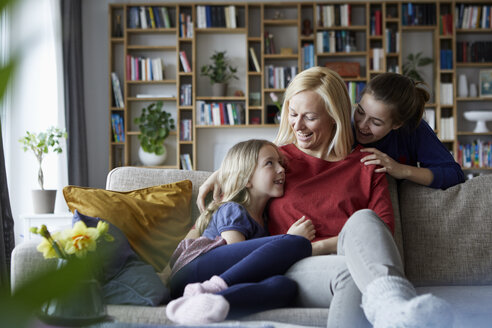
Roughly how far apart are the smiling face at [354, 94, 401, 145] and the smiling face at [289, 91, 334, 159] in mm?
105

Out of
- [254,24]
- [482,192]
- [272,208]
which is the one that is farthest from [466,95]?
[272,208]

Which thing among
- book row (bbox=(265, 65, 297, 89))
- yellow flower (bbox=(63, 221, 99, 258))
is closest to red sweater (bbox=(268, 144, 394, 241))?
yellow flower (bbox=(63, 221, 99, 258))

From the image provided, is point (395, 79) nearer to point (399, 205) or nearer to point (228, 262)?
point (399, 205)

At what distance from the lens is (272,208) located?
178cm

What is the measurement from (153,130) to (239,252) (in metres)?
3.78

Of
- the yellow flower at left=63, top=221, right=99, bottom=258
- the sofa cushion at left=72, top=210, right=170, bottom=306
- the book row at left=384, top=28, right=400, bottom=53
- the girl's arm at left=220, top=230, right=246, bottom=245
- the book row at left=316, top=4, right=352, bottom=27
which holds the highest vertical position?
the book row at left=316, top=4, right=352, bottom=27

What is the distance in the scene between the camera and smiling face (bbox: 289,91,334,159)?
1.79 m

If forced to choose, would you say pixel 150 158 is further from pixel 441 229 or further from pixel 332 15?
pixel 441 229

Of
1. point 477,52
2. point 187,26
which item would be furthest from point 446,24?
→ point 187,26

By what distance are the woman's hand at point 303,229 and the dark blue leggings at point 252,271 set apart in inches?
4.6

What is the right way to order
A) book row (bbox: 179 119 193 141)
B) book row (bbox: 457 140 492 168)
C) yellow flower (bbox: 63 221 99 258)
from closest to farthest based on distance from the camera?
yellow flower (bbox: 63 221 99 258) < book row (bbox: 457 140 492 168) < book row (bbox: 179 119 193 141)

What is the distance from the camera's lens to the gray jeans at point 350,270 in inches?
45.9

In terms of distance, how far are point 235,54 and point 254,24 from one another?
0.37m

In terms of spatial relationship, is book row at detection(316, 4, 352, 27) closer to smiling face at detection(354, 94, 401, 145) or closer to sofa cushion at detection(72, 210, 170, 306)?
smiling face at detection(354, 94, 401, 145)
